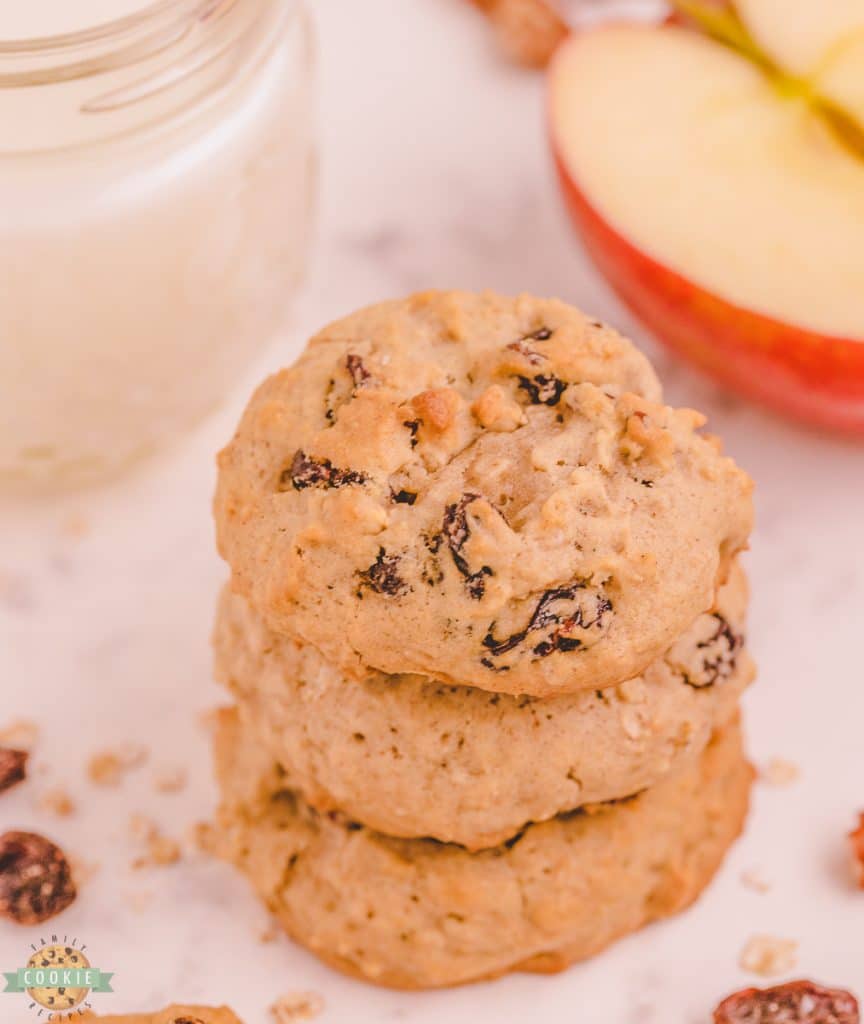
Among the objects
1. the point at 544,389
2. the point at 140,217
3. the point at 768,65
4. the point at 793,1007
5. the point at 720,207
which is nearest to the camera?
the point at 544,389

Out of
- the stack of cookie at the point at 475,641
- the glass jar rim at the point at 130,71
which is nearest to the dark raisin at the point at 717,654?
the stack of cookie at the point at 475,641

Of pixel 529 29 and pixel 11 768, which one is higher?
pixel 529 29

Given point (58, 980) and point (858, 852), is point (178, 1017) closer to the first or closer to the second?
point (58, 980)

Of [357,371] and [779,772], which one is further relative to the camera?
[779,772]

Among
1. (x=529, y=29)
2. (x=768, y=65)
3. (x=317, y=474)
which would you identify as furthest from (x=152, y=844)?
(x=529, y=29)

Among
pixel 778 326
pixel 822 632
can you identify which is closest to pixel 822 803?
pixel 822 632

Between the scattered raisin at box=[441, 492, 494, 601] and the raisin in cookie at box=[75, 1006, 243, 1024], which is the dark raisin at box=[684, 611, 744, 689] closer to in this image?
the scattered raisin at box=[441, 492, 494, 601]

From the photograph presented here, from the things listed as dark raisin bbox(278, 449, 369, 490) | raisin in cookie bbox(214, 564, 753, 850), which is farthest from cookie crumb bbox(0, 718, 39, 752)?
dark raisin bbox(278, 449, 369, 490)

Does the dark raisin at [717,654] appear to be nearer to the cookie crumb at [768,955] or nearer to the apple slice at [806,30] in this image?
the cookie crumb at [768,955]
